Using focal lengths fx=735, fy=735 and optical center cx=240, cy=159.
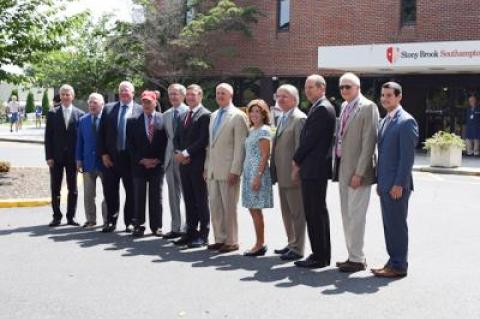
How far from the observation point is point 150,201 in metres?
9.63

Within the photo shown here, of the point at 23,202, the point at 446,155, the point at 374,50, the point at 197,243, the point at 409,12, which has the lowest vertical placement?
the point at 197,243

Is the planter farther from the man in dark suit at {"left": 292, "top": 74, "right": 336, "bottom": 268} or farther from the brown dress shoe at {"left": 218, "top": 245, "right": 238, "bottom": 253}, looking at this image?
the man in dark suit at {"left": 292, "top": 74, "right": 336, "bottom": 268}

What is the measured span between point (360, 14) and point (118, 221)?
2130 centimetres

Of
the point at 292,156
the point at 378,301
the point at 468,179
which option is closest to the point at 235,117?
the point at 292,156

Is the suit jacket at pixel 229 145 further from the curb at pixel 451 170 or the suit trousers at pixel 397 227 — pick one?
the curb at pixel 451 170

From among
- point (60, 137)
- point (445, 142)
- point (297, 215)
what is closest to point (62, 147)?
point (60, 137)

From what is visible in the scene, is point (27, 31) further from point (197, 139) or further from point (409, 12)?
point (409, 12)

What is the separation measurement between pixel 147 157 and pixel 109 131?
74 cm

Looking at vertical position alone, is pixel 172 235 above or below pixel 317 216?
below

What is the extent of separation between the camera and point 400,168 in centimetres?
718

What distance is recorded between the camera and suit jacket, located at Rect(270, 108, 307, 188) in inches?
318

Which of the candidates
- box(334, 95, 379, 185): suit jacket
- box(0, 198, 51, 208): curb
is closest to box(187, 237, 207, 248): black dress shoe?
box(334, 95, 379, 185): suit jacket

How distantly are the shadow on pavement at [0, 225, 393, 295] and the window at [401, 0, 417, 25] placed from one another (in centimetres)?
2155

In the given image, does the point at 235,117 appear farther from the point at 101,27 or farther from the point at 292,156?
the point at 101,27
